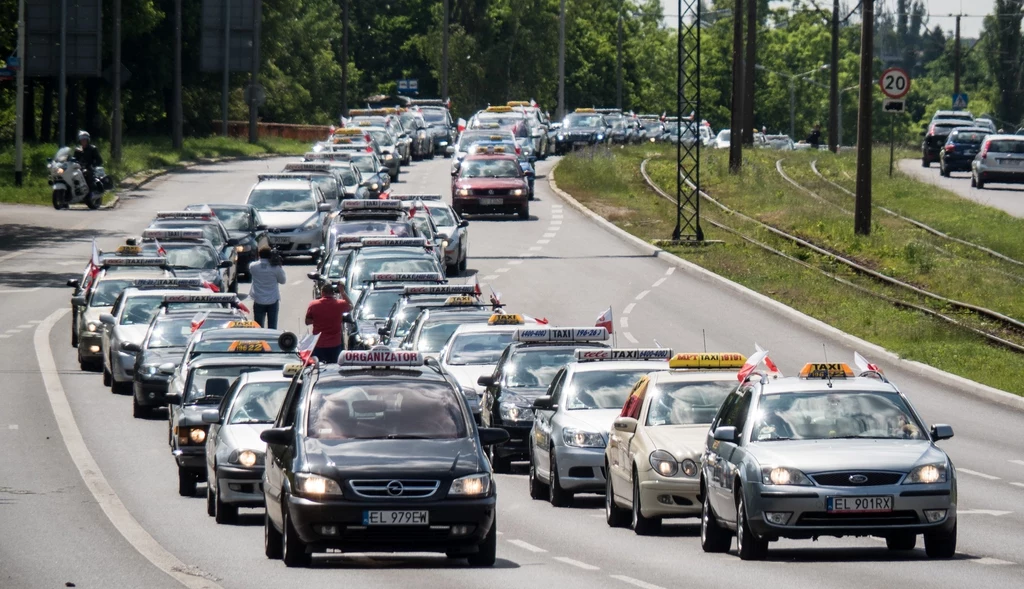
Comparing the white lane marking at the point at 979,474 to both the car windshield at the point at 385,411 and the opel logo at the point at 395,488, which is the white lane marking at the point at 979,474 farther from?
the opel logo at the point at 395,488

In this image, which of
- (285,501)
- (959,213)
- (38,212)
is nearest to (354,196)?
(38,212)

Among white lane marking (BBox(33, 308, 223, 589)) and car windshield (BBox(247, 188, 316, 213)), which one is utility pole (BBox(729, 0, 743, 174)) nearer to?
car windshield (BBox(247, 188, 316, 213))

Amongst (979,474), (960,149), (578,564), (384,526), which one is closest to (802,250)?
(979,474)

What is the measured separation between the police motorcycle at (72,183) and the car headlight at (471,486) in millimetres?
40899

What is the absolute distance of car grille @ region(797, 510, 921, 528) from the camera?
532 inches

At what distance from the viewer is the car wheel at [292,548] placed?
13453 millimetres

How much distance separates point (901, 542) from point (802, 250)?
3029 cm

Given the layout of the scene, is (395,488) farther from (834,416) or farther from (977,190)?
(977,190)

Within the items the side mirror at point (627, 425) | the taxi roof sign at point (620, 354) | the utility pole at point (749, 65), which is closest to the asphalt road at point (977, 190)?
the utility pole at point (749, 65)

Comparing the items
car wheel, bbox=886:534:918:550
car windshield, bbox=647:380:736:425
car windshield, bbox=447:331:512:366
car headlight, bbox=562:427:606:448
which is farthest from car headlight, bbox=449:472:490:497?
car windshield, bbox=447:331:512:366

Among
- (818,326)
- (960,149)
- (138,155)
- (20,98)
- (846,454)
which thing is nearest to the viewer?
(846,454)

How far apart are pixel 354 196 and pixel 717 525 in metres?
37.0

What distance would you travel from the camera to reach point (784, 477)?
44.7 feet

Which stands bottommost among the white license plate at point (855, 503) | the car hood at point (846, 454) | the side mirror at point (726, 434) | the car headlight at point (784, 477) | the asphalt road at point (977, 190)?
the white license plate at point (855, 503)
